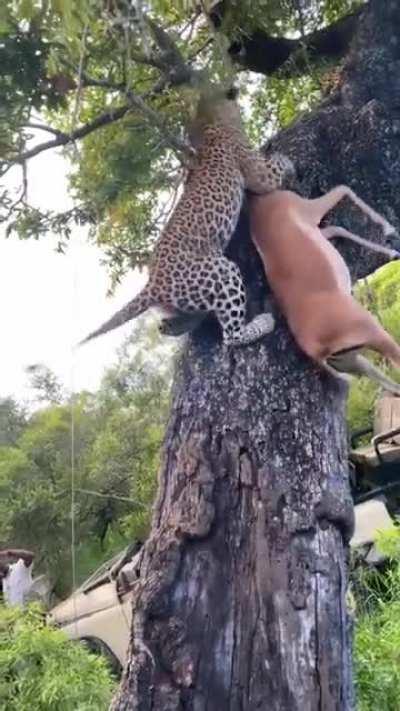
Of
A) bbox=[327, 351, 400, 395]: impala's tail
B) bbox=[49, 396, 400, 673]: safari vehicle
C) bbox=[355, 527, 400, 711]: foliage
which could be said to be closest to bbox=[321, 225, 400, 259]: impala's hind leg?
bbox=[327, 351, 400, 395]: impala's tail

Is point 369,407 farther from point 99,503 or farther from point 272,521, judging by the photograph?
point 272,521

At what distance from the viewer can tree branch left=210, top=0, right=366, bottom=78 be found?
235cm

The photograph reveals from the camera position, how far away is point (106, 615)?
11.8 ft

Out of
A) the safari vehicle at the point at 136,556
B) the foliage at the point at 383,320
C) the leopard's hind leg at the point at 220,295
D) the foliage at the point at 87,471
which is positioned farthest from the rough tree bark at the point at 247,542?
the foliage at the point at 383,320

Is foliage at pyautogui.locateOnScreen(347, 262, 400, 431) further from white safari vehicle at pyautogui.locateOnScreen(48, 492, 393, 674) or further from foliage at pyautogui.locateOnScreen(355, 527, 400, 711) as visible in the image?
foliage at pyautogui.locateOnScreen(355, 527, 400, 711)

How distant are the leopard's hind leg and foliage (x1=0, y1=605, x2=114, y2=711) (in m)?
1.22

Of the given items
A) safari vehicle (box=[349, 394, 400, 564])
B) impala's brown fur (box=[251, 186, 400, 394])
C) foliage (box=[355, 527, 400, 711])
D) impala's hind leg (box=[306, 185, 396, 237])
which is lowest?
foliage (box=[355, 527, 400, 711])

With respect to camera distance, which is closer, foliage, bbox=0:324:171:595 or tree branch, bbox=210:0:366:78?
tree branch, bbox=210:0:366:78

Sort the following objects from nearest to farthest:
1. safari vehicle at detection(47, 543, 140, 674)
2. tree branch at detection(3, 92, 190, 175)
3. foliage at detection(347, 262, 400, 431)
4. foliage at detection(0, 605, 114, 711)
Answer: tree branch at detection(3, 92, 190, 175)
foliage at detection(0, 605, 114, 711)
safari vehicle at detection(47, 543, 140, 674)
foliage at detection(347, 262, 400, 431)

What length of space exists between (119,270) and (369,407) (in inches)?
86.5

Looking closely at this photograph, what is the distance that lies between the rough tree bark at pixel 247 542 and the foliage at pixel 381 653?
2.26ft

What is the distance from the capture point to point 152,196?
220 centimetres

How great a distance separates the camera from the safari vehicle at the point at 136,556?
3.55 meters

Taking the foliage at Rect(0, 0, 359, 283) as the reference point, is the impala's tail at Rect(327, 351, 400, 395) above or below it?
below
